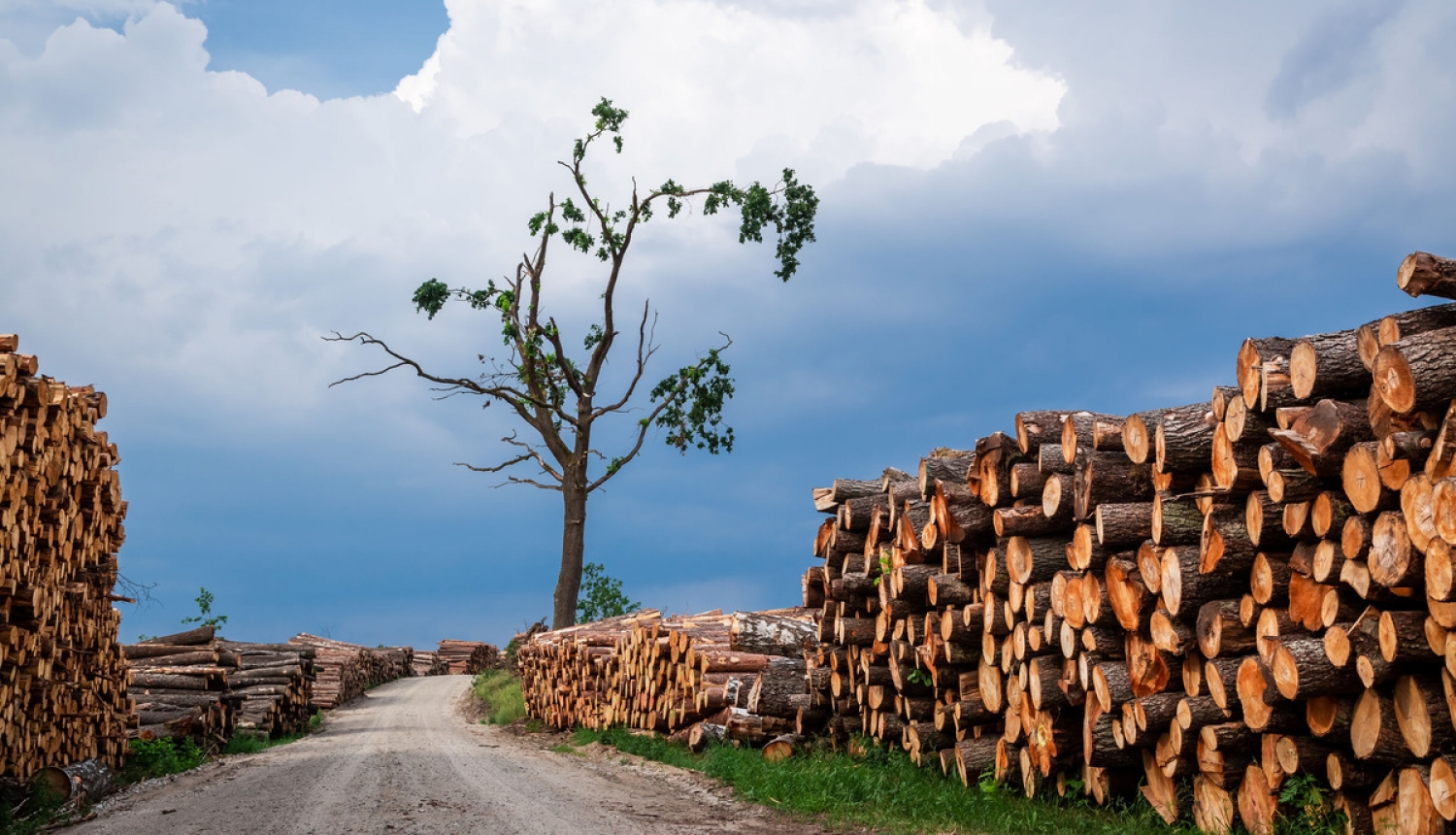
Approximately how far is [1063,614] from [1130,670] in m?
0.66

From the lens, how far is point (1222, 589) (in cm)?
631

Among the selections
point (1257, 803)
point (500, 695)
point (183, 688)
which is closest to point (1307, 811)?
point (1257, 803)

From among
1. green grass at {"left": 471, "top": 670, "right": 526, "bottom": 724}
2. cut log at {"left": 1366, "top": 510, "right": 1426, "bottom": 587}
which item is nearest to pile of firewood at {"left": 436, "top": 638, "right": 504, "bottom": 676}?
green grass at {"left": 471, "top": 670, "right": 526, "bottom": 724}

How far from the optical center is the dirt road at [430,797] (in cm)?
828

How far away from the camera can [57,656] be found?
440 inches

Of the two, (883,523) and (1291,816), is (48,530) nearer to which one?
(883,523)

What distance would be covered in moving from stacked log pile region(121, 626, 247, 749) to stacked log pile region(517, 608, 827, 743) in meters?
5.66

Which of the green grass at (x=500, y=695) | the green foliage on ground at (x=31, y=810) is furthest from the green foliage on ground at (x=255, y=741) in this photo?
the green foliage on ground at (x=31, y=810)

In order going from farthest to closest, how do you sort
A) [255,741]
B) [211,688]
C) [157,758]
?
[255,741] < [211,688] < [157,758]

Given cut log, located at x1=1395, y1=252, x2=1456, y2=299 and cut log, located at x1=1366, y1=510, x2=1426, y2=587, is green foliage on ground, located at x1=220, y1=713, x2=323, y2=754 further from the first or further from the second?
cut log, located at x1=1395, y1=252, x2=1456, y2=299

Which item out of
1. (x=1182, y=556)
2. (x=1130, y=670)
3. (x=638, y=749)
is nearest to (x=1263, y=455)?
(x=1182, y=556)

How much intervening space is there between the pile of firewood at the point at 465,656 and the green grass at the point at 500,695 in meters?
12.4

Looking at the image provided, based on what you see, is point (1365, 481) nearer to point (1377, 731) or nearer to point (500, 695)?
point (1377, 731)

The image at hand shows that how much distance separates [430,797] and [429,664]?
34.4m
